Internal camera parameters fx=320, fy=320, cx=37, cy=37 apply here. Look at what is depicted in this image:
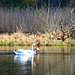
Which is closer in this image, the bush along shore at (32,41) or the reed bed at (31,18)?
the bush along shore at (32,41)

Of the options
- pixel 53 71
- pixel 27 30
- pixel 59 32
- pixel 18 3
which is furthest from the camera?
pixel 18 3

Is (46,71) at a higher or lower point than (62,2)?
lower

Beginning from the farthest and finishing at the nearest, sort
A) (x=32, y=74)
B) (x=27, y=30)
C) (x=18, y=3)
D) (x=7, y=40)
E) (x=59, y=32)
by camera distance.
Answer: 1. (x=18, y=3)
2. (x=27, y=30)
3. (x=59, y=32)
4. (x=7, y=40)
5. (x=32, y=74)

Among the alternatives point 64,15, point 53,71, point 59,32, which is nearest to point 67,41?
point 59,32

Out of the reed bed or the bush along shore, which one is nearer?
the bush along shore

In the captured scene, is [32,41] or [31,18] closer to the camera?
[32,41]

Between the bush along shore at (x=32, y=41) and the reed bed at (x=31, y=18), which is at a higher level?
the reed bed at (x=31, y=18)

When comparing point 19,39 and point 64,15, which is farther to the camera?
point 64,15

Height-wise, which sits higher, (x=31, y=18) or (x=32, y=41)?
(x=31, y=18)

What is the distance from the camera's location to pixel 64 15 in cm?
3188

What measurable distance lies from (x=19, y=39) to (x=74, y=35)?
5.40 metres

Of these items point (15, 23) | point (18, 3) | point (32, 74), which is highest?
point (18, 3)

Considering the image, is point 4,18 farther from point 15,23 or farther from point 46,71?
point 46,71

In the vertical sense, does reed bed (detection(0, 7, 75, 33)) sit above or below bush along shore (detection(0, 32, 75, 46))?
above
